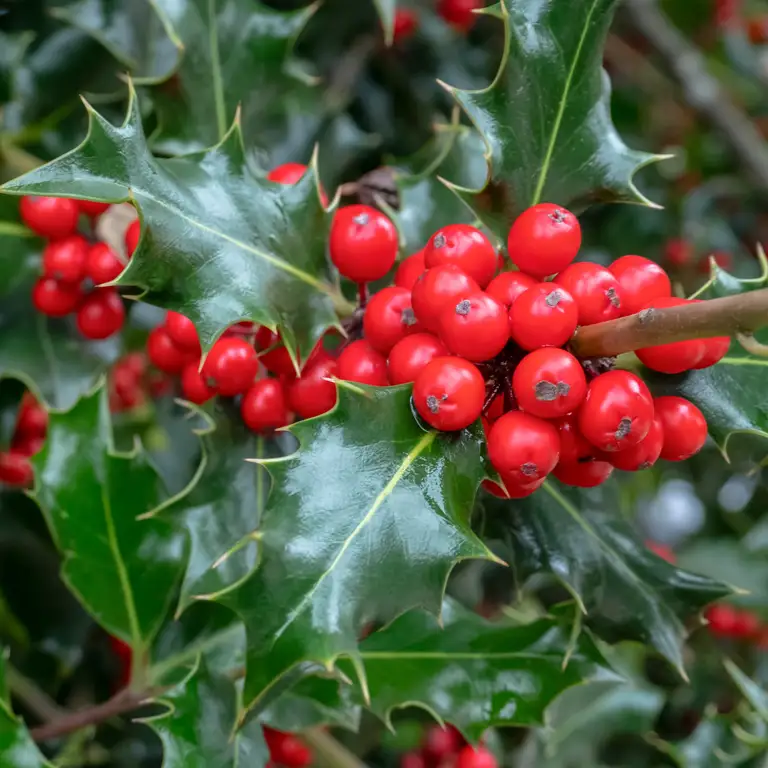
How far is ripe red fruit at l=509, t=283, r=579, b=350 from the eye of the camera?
2.46 ft

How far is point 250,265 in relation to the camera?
87 centimetres

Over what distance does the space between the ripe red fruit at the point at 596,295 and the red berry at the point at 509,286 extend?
5 cm

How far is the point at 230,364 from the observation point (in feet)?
3.05

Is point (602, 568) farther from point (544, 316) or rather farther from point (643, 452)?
point (544, 316)

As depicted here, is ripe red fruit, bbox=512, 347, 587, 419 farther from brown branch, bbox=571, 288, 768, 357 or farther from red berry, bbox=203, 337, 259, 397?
red berry, bbox=203, 337, 259, 397

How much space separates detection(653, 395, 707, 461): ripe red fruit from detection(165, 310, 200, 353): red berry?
0.54m

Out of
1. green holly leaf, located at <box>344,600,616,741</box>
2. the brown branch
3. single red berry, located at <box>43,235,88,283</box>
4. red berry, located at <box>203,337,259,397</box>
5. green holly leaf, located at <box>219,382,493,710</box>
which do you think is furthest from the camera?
single red berry, located at <box>43,235,88,283</box>

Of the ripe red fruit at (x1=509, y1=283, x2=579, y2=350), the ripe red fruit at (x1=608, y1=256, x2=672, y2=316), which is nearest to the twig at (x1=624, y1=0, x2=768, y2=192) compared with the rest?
the ripe red fruit at (x1=608, y1=256, x2=672, y2=316)

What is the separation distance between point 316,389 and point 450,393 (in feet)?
0.75

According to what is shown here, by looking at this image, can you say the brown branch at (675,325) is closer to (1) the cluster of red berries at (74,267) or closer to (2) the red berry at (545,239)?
(2) the red berry at (545,239)

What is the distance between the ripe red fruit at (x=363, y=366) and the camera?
855 mm

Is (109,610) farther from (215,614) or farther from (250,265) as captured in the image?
(250,265)

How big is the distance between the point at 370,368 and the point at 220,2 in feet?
2.20

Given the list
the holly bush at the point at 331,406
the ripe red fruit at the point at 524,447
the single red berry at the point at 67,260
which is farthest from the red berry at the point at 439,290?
the single red berry at the point at 67,260
